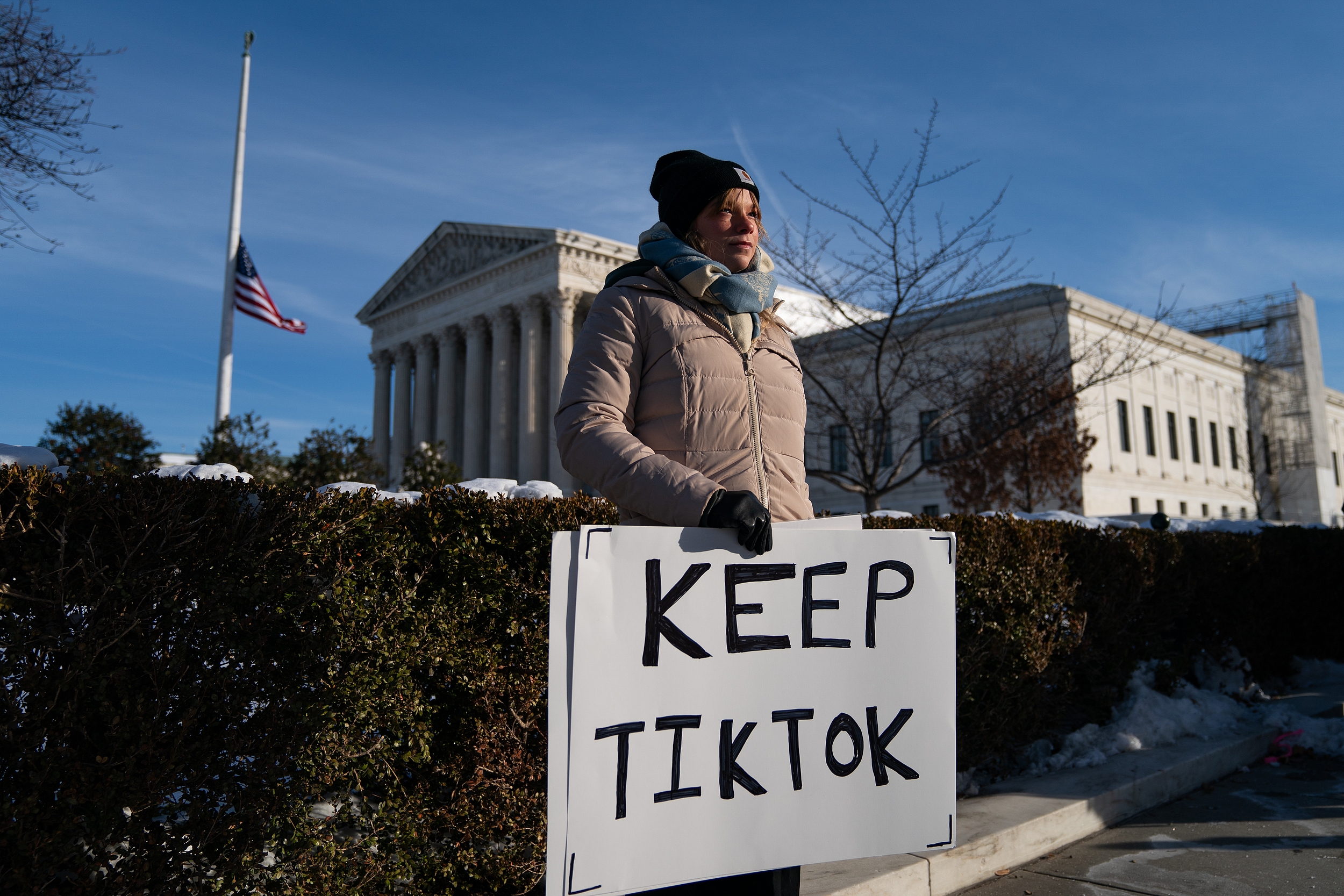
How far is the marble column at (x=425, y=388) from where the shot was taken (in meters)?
51.8

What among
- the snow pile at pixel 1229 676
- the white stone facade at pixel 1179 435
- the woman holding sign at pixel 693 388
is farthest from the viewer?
the white stone facade at pixel 1179 435

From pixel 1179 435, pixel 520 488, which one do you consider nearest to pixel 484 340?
pixel 1179 435

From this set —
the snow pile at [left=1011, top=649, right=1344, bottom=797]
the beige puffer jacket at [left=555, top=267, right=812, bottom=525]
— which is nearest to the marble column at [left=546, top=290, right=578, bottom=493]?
the snow pile at [left=1011, top=649, right=1344, bottom=797]

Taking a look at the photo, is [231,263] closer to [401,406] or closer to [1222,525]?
[1222,525]

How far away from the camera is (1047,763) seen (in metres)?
5.97

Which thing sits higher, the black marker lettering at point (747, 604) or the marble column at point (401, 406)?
the marble column at point (401, 406)

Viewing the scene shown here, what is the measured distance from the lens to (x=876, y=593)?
2.25 metres

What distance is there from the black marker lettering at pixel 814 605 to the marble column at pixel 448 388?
4836cm

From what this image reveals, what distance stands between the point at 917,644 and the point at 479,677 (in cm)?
190

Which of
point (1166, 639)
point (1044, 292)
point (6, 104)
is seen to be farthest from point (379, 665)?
point (1044, 292)

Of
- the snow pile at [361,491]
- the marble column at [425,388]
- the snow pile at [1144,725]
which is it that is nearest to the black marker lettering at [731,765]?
the snow pile at [361,491]

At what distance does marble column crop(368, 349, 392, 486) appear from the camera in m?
54.7

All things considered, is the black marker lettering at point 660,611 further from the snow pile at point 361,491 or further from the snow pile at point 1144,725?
the snow pile at point 1144,725

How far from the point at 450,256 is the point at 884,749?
166ft
